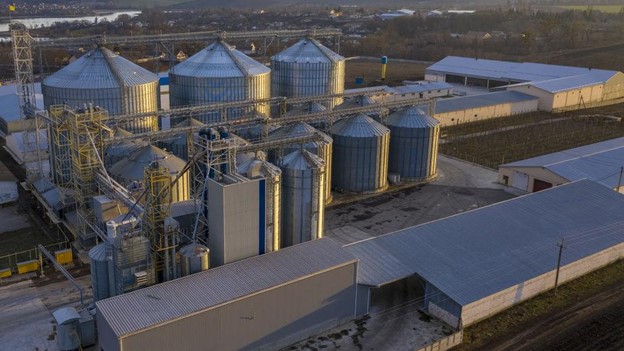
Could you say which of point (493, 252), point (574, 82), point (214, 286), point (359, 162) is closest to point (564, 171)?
point (359, 162)

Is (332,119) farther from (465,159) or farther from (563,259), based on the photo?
(563,259)

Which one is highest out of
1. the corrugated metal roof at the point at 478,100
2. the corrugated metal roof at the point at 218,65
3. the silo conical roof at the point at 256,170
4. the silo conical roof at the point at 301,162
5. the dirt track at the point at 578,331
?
the corrugated metal roof at the point at 218,65

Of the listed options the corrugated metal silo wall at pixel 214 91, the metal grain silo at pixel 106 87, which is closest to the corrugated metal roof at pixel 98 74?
the metal grain silo at pixel 106 87

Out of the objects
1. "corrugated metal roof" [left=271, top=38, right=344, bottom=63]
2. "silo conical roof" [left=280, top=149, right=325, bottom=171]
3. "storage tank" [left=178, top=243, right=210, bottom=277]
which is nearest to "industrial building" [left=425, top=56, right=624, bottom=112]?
"corrugated metal roof" [left=271, top=38, right=344, bottom=63]

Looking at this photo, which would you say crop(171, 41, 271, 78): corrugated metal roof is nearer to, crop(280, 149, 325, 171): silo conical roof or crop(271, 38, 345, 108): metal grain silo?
crop(271, 38, 345, 108): metal grain silo

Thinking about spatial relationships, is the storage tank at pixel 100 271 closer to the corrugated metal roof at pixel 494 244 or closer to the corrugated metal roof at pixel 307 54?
the corrugated metal roof at pixel 494 244

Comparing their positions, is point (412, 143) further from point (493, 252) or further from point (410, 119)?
point (493, 252)
